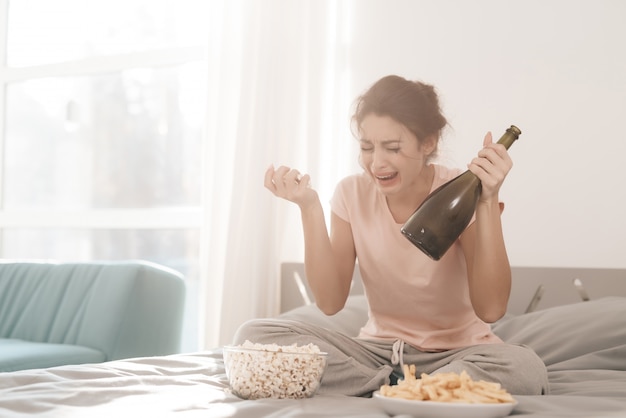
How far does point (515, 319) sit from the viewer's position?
2307 mm

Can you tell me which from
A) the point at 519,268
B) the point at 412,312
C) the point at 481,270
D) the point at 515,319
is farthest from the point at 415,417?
the point at 519,268

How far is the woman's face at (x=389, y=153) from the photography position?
180cm

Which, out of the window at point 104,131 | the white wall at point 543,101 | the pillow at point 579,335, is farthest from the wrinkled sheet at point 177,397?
the window at point 104,131

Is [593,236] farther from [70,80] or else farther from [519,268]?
[70,80]

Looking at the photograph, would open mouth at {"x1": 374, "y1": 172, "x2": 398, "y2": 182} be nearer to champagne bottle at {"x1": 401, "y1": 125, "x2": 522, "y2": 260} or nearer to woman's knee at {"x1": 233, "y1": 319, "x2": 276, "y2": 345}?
champagne bottle at {"x1": 401, "y1": 125, "x2": 522, "y2": 260}

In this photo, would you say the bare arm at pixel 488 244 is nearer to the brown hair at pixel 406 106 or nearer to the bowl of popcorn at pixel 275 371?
the brown hair at pixel 406 106

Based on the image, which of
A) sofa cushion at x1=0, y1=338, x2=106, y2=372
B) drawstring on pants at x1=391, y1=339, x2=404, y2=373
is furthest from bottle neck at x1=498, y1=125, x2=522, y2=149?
sofa cushion at x1=0, y1=338, x2=106, y2=372

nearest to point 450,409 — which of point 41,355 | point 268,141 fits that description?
point 41,355

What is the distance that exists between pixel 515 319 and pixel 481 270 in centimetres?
66

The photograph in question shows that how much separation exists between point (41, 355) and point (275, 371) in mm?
1364

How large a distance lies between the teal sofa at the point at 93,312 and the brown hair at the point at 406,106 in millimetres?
1301

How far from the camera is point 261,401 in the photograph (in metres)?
1.38

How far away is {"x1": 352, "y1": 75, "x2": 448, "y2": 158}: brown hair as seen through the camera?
182 cm

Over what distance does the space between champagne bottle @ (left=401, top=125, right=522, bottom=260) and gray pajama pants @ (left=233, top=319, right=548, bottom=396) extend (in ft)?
0.82
